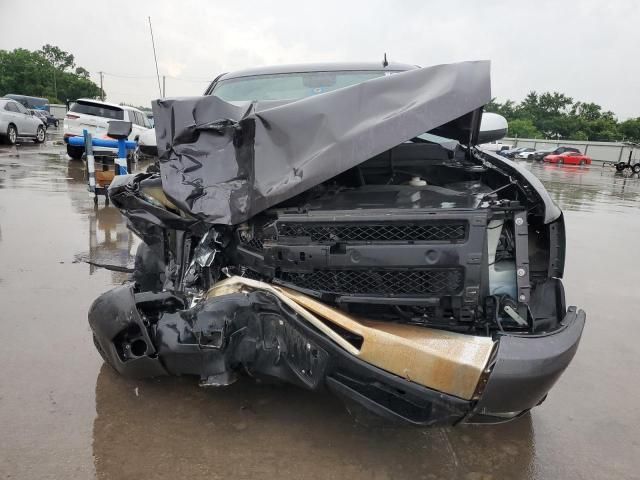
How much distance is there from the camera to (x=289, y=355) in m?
2.20

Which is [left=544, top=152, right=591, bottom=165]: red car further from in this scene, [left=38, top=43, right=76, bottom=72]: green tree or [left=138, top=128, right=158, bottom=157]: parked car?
[left=38, top=43, right=76, bottom=72]: green tree

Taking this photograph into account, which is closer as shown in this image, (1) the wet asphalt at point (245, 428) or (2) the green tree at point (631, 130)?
(1) the wet asphalt at point (245, 428)

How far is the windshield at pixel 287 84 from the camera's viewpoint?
3924mm

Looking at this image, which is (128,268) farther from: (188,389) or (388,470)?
(388,470)

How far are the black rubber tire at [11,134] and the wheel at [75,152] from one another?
355cm

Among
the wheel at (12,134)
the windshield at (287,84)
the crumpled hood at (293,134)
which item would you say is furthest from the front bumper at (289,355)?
the wheel at (12,134)

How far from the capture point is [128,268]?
Answer: 4.61 metres

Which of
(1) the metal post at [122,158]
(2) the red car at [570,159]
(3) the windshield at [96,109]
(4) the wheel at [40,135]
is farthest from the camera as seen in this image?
(2) the red car at [570,159]

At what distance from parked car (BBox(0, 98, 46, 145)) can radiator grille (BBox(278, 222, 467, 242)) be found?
18216mm

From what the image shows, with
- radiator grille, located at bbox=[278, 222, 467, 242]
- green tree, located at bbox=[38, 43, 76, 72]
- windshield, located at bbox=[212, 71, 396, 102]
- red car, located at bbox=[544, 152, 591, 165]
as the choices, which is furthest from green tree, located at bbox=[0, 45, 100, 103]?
radiator grille, located at bbox=[278, 222, 467, 242]

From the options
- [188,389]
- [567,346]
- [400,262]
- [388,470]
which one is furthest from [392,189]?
[188,389]

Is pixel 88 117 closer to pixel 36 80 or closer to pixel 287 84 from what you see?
pixel 287 84

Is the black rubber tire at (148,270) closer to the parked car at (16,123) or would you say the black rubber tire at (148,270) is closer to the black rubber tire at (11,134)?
the parked car at (16,123)

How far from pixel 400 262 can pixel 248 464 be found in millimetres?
1140
